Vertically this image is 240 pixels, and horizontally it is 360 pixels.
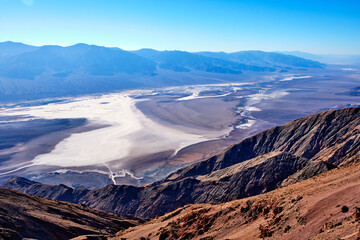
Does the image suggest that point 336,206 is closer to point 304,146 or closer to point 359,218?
point 359,218

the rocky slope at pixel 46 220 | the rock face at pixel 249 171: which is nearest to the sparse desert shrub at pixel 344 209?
the rocky slope at pixel 46 220

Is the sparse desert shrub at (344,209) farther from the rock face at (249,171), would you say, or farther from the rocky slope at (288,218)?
the rock face at (249,171)

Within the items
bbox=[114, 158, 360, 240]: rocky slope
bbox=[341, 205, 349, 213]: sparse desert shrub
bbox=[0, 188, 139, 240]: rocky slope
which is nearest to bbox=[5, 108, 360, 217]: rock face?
bbox=[0, 188, 139, 240]: rocky slope

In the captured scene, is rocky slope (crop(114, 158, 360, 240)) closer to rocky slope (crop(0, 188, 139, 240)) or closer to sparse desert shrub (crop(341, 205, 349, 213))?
sparse desert shrub (crop(341, 205, 349, 213))

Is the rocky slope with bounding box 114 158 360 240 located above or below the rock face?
above

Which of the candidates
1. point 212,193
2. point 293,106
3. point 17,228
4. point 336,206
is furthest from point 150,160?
point 293,106

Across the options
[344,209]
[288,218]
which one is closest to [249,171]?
[288,218]
